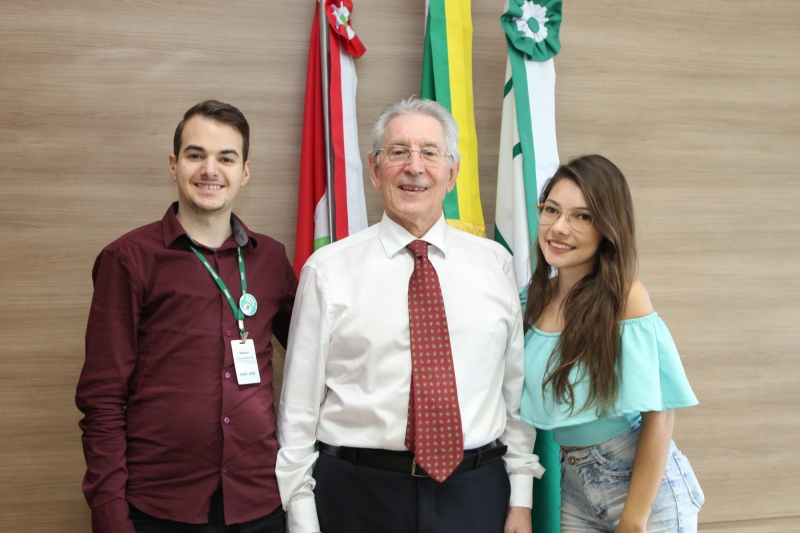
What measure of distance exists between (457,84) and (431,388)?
1238mm

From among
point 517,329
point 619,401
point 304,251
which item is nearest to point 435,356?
point 517,329

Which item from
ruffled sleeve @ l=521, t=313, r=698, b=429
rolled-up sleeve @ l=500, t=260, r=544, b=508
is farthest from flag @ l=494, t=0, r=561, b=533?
ruffled sleeve @ l=521, t=313, r=698, b=429

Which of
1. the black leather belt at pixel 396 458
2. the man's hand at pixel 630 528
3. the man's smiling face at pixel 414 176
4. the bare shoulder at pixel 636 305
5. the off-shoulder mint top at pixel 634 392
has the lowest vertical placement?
the man's hand at pixel 630 528

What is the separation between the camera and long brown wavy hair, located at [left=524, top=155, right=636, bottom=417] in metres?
1.61

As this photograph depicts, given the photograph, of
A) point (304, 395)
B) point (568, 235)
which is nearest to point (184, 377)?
point (304, 395)

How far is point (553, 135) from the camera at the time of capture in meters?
2.38

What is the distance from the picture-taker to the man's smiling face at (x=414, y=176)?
176cm

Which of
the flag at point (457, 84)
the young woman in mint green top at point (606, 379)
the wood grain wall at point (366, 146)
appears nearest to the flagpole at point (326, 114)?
the wood grain wall at point (366, 146)

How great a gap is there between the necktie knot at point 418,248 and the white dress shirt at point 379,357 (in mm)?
20

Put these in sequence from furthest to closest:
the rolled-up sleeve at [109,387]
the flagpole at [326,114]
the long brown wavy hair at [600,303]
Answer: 1. the flagpole at [326,114]
2. the long brown wavy hair at [600,303]
3. the rolled-up sleeve at [109,387]

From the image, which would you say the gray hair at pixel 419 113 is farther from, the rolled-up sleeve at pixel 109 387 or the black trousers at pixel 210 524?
the black trousers at pixel 210 524

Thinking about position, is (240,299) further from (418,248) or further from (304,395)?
(418,248)

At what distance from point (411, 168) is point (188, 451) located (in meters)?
0.94

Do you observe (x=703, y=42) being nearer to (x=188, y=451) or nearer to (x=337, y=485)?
(x=337, y=485)
